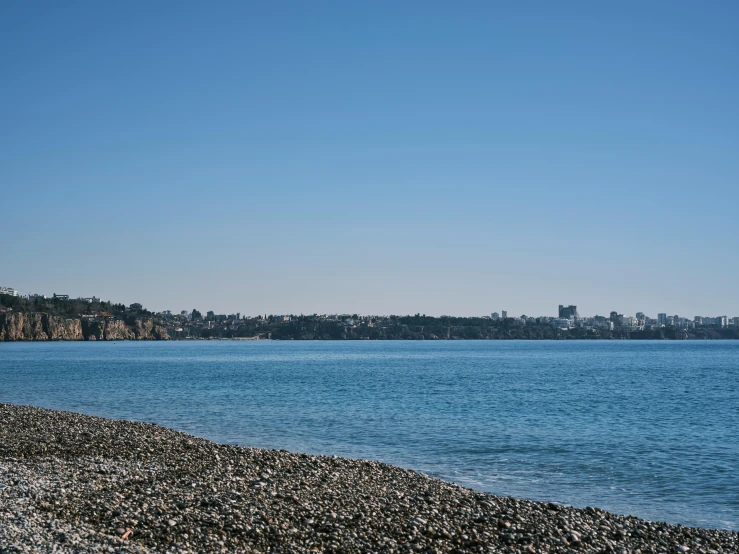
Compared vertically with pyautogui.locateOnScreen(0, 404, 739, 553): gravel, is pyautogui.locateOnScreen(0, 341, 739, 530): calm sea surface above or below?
below

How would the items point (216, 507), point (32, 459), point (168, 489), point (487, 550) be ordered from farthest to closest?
point (32, 459)
point (168, 489)
point (216, 507)
point (487, 550)

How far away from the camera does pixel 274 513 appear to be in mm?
13852

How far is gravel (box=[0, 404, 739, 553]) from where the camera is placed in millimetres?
11961

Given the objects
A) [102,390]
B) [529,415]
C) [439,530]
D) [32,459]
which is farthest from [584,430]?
[102,390]

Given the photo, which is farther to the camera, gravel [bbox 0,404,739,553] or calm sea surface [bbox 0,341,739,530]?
calm sea surface [bbox 0,341,739,530]

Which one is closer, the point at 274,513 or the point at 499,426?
the point at 274,513

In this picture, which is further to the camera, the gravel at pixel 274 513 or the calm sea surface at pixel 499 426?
the calm sea surface at pixel 499 426

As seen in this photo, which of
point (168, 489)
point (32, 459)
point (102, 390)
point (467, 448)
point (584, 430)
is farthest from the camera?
point (102, 390)

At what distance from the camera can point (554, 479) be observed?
832 inches

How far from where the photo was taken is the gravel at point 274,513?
12.0 m

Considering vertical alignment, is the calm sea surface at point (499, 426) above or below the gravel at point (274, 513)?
below

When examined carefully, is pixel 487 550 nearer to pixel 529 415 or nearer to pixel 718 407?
pixel 529 415

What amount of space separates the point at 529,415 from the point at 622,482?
58.2 ft

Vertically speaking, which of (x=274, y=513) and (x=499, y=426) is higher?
(x=274, y=513)
